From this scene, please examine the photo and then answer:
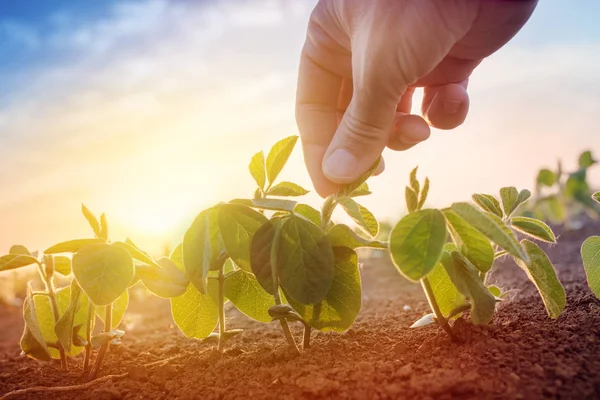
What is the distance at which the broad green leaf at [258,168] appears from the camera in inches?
79.7

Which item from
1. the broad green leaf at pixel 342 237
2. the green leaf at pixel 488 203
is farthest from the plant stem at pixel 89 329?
the green leaf at pixel 488 203

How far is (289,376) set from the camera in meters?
1.79

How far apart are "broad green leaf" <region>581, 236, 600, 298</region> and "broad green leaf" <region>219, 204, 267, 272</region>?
1347mm

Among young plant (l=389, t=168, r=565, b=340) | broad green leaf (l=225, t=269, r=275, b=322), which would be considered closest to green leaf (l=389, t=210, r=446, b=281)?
young plant (l=389, t=168, r=565, b=340)

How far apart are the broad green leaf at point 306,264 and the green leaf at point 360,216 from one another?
0.13m

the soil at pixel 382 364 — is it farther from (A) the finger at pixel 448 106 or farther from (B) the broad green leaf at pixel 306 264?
(A) the finger at pixel 448 106

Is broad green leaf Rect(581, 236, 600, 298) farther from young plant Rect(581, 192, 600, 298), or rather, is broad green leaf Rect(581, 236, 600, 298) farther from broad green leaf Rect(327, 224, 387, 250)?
broad green leaf Rect(327, 224, 387, 250)

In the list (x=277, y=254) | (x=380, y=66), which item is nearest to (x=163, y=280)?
(x=277, y=254)

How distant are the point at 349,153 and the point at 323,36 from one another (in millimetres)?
1014

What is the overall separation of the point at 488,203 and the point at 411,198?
42cm

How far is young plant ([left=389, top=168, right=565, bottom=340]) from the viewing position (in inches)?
61.8

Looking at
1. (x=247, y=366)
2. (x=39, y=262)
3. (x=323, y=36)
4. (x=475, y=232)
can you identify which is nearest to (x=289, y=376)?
(x=247, y=366)

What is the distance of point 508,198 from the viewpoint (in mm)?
2021

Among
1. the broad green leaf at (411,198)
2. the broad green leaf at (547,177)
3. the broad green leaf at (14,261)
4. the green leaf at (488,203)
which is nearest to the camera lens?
the broad green leaf at (411,198)
